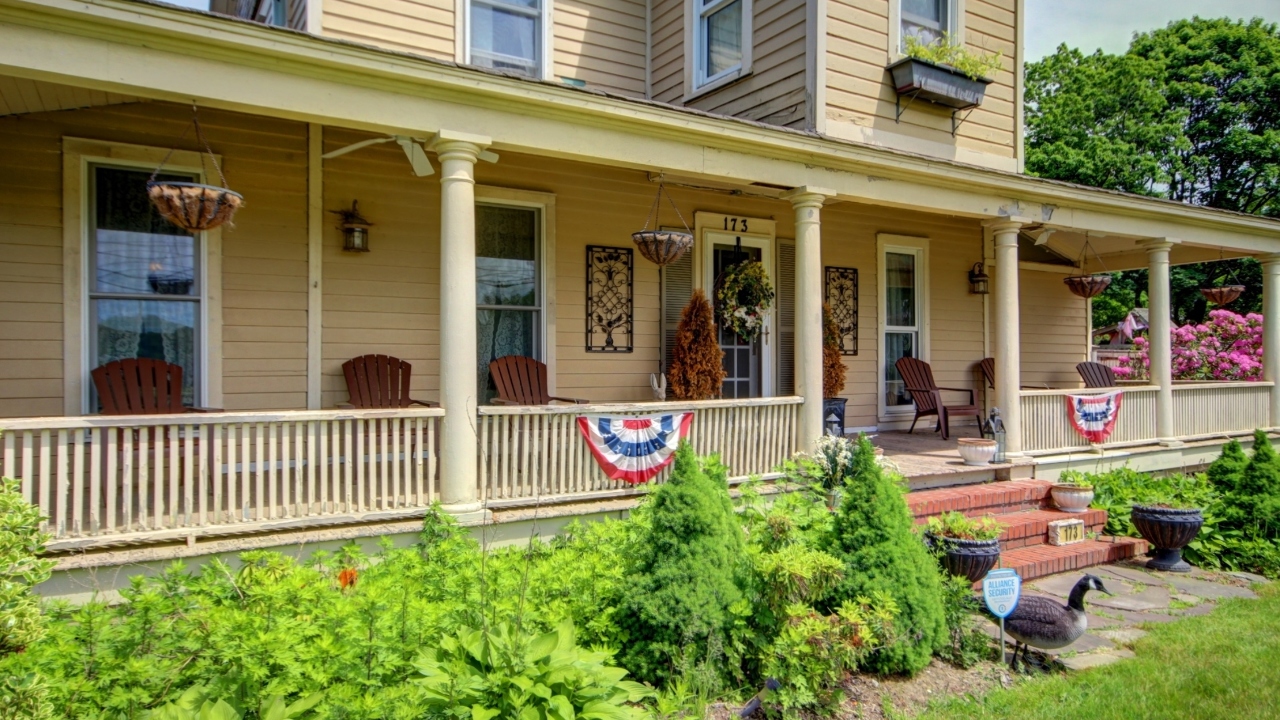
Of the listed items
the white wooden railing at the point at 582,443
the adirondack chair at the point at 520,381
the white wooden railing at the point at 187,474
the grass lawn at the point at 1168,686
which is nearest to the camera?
the grass lawn at the point at 1168,686

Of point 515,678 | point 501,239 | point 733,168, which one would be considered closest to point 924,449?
point 733,168

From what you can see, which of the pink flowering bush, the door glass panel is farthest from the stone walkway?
the pink flowering bush

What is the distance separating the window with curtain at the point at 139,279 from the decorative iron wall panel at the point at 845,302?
6274 mm

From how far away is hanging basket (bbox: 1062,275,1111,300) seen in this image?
10047 mm

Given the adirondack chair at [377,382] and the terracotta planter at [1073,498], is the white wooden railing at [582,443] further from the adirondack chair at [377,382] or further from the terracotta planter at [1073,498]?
the terracotta planter at [1073,498]

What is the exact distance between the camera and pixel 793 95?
24.6 feet

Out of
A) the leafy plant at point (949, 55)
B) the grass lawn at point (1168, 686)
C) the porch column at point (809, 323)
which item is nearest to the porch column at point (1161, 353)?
the leafy plant at point (949, 55)

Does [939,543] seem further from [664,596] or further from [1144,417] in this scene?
[1144,417]

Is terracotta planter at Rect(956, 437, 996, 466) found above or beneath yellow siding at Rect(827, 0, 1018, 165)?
beneath

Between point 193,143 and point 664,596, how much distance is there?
4.80 meters

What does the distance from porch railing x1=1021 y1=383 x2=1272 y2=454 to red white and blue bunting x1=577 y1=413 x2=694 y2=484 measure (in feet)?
13.1

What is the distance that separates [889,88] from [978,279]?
322 centimetres

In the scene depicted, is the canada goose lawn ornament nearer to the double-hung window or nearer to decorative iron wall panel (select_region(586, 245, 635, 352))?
decorative iron wall panel (select_region(586, 245, 635, 352))

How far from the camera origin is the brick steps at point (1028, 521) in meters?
5.90
